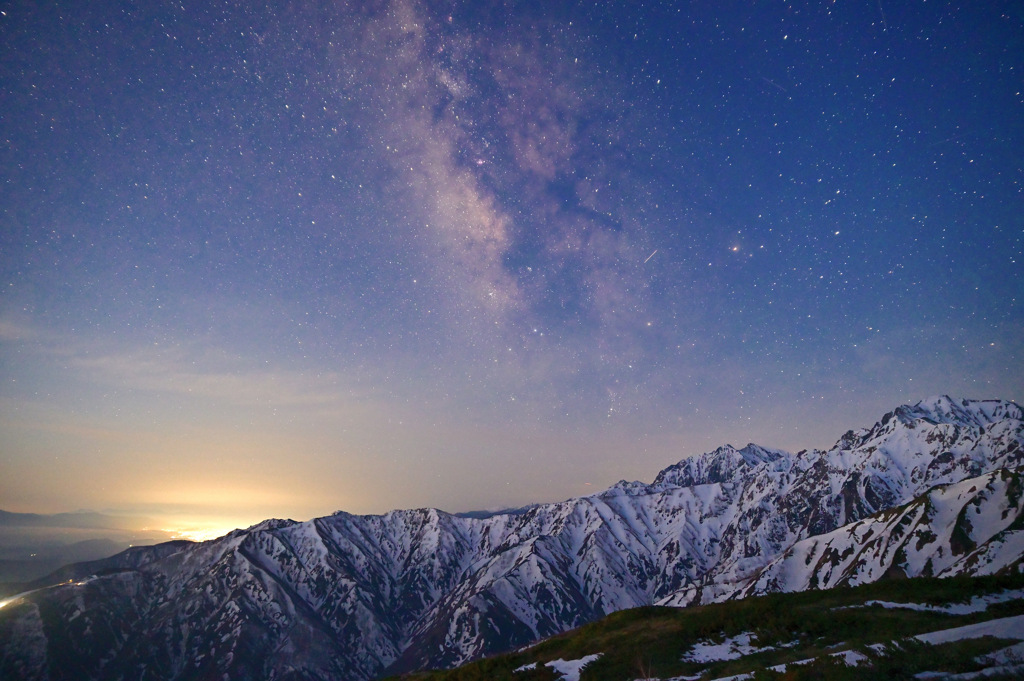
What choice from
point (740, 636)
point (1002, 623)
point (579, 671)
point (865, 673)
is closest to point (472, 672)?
point (579, 671)

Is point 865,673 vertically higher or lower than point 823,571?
higher

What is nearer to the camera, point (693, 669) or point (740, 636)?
point (693, 669)

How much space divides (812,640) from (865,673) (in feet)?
28.1

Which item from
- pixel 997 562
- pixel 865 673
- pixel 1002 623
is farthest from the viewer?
pixel 997 562

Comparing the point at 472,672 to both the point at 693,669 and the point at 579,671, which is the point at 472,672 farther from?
the point at 693,669

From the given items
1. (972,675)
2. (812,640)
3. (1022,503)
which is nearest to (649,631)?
(812,640)

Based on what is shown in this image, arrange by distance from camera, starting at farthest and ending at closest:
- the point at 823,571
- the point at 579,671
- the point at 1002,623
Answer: the point at 823,571, the point at 579,671, the point at 1002,623

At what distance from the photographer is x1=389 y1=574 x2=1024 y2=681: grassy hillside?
1547 centimetres

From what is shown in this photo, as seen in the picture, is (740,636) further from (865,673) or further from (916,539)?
(916,539)

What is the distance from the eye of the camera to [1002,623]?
16.7 m

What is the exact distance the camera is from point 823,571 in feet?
568

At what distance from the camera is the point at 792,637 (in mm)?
22625

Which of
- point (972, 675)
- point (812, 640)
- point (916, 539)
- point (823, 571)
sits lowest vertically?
point (823, 571)

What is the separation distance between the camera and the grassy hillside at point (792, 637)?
609 inches
